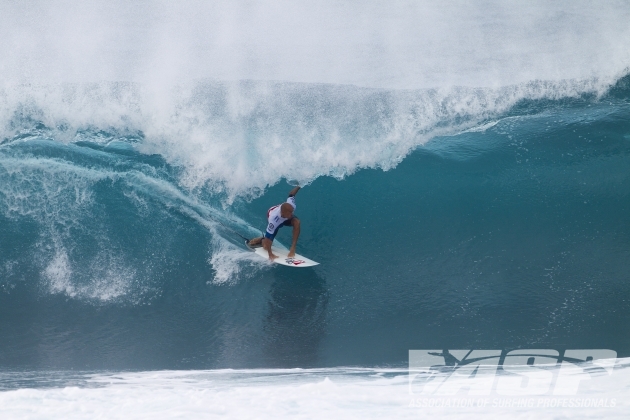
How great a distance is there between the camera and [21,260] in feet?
29.2

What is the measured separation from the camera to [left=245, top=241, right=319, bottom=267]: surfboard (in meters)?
8.59

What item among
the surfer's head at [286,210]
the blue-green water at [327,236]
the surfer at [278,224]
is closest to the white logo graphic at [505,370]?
the blue-green water at [327,236]

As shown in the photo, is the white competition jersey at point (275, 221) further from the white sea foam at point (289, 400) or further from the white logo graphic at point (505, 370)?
the white logo graphic at point (505, 370)

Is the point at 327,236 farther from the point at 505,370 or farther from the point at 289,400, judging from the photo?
the point at 505,370

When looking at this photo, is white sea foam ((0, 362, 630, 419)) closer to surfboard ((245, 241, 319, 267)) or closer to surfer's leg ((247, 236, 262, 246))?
surfboard ((245, 241, 319, 267))

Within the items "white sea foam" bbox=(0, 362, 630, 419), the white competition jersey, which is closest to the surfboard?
the white competition jersey

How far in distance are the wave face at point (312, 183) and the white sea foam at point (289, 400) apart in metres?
0.42

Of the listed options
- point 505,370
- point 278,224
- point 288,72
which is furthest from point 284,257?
point 288,72

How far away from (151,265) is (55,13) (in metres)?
6.14

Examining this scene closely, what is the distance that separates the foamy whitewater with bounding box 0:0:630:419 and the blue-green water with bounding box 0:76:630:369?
36mm

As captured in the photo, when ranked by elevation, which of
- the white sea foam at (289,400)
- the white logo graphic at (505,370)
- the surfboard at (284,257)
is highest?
the surfboard at (284,257)

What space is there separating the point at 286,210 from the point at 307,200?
65.5 inches

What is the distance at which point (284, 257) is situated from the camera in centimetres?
874

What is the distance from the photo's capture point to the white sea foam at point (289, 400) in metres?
6.54
